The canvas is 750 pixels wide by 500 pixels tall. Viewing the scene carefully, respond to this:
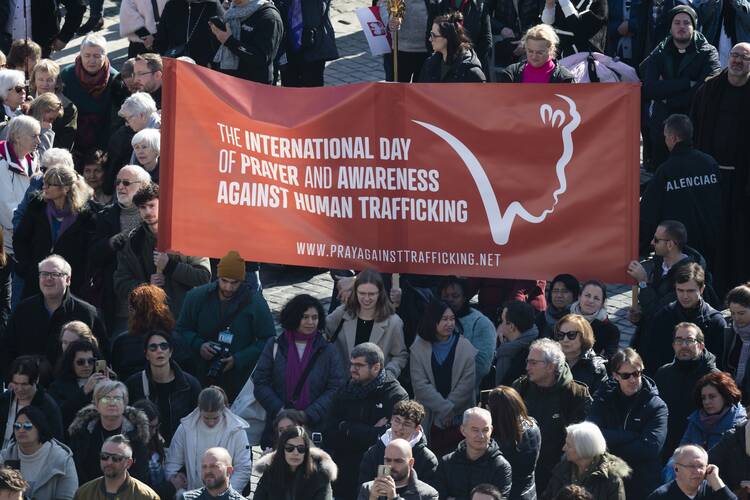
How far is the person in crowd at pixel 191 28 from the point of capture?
20072 millimetres

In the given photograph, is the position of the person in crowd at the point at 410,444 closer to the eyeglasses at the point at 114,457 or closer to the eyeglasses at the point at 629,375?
the eyeglasses at the point at 629,375

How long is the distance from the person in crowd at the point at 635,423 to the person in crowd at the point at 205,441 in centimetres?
238

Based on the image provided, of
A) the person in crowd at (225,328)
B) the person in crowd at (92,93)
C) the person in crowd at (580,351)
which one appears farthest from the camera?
the person in crowd at (92,93)

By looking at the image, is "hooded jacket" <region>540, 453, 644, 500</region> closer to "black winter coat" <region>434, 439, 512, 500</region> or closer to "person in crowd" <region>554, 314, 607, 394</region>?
"black winter coat" <region>434, 439, 512, 500</region>

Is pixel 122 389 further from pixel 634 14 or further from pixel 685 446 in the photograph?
pixel 634 14

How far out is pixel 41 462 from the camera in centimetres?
1381

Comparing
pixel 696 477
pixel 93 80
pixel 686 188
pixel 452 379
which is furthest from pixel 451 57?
pixel 696 477

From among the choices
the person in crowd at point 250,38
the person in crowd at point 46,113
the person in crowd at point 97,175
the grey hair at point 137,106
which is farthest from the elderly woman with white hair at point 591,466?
the person in crowd at point 250,38

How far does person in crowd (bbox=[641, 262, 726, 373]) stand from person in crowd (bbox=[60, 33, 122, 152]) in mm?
5948

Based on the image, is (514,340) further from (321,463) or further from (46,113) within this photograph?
(46,113)

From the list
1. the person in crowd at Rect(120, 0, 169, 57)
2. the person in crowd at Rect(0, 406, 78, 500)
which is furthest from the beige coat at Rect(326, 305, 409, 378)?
the person in crowd at Rect(120, 0, 169, 57)

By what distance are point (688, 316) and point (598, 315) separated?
0.63m

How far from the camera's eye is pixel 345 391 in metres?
14.2

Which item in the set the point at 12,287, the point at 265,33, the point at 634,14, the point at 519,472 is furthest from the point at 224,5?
the point at 519,472
